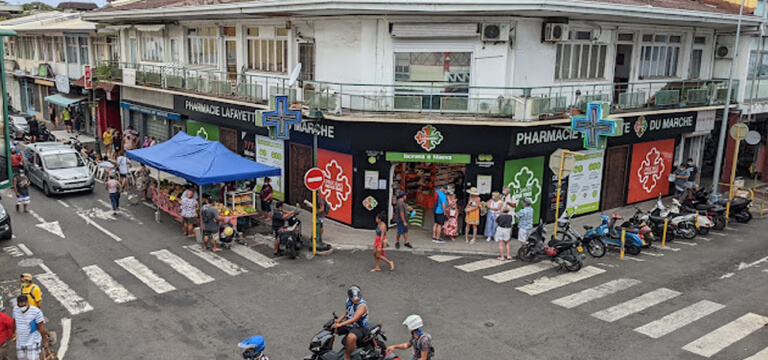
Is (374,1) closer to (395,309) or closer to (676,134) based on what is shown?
(395,309)

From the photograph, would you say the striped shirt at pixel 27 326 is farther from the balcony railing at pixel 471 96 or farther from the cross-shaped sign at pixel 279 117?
the balcony railing at pixel 471 96

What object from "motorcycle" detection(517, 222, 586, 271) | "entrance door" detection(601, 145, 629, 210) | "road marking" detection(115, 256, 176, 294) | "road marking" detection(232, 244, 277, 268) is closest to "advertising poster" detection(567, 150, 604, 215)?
"entrance door" detection(601, 145, 629, 210)

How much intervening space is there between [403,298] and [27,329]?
7.25 meters

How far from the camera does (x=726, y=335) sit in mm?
11867

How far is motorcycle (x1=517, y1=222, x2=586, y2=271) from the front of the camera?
15.6m

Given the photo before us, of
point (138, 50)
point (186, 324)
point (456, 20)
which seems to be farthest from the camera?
point (138, 50)

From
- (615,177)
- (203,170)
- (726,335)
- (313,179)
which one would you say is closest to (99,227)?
(203,170)

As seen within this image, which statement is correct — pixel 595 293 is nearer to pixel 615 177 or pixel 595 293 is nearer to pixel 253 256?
pixel 253 256

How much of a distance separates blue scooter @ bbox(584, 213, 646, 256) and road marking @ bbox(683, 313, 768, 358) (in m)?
4.33

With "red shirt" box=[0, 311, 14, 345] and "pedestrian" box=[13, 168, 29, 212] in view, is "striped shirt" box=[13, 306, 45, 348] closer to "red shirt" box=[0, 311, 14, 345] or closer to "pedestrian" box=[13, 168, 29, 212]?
"red shirt" box=[0, 311, 14, 345]

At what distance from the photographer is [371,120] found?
17797 millimetres

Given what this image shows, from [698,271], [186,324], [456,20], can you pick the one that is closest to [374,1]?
[456,20]

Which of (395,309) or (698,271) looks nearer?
(395,309)

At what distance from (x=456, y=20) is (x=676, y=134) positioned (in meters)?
11.2
